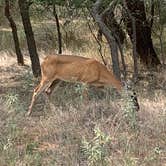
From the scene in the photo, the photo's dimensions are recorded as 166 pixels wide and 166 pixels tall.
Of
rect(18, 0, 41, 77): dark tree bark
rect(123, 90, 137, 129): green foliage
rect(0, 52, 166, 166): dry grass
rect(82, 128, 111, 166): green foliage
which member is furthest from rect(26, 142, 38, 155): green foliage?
rect(18, 0, 41, 77): dark tree bark

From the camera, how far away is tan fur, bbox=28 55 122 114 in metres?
10.9

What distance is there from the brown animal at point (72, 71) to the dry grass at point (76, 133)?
2.97 ft

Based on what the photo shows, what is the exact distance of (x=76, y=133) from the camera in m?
7.66

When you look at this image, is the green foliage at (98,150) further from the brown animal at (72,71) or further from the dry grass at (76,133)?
the brown animal at (72,71)

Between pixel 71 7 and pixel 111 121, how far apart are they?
5.31m

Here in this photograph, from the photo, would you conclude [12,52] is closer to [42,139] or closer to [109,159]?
[42,139]

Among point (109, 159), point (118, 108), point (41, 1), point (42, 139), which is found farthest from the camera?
point (41, 1)

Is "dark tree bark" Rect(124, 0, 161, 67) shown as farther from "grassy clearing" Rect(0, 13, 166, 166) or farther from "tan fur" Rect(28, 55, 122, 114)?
"tan fur" Rect(28, 55, 122, 114)

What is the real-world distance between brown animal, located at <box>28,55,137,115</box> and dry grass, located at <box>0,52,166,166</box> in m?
0.91

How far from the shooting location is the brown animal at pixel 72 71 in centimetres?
1088

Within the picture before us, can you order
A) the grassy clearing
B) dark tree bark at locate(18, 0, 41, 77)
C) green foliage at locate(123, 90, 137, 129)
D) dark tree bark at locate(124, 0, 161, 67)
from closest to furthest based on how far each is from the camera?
the grassy clearing, green foliage at locate(123, 90, 137, 129), dark tree bark at locate(18, 0, 41, 77), dark tree bark at locate(124, 0, 161, 67)

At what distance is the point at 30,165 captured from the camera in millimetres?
6605

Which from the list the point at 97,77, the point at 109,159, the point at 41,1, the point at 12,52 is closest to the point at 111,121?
the point at 109,159

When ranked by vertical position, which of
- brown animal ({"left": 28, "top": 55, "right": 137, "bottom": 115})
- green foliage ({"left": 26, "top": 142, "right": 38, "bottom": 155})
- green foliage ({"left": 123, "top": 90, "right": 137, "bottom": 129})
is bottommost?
brown animal ({"left": 28, "top": 55, "right": 137, "bottom": 115})
